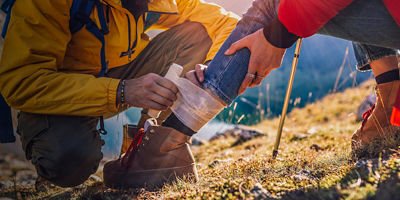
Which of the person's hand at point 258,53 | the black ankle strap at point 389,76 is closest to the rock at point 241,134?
the black ankle strap at point 389,76

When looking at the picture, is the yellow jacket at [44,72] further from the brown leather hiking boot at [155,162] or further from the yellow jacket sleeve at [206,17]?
the yellow jacket sleeve at [206,17]

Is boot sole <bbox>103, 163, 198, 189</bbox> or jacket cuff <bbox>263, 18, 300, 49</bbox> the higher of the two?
jacket cuff <bbox>263, 18, 300, 49</bbox>

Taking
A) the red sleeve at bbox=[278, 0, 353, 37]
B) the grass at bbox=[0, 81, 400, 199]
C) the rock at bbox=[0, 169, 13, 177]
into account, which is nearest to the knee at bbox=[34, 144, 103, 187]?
the grass at bbox=[0, 81, 400, 199]

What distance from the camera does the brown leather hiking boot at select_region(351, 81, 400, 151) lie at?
7.43ft

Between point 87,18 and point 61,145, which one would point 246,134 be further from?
point 87,18

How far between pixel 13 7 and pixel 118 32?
31.6 inches

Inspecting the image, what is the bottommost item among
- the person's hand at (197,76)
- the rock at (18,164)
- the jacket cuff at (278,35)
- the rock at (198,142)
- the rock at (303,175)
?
the rock at (18,164)

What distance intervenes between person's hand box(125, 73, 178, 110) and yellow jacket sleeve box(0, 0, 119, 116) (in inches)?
4.9

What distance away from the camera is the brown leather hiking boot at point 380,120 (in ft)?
7.43

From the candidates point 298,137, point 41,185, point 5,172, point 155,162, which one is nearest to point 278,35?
point 155,162

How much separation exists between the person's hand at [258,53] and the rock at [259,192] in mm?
703

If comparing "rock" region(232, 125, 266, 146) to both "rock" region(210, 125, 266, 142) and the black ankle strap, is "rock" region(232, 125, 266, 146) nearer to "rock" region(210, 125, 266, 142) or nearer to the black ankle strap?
"rock" region(210, 125, 266, 142)

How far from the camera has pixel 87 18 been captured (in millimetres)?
2230

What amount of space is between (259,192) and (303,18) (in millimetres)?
1047
